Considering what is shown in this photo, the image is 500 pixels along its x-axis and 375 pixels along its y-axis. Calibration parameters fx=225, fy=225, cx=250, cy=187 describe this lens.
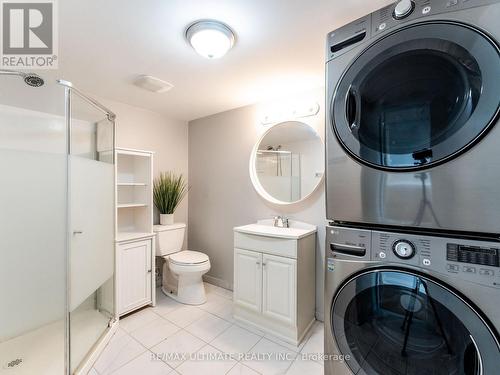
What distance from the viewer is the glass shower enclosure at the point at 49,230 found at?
5.05 feet

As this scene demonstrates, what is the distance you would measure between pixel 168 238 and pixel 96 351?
1105mm

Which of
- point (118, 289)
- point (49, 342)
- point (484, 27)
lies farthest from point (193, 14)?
point (49, 342)

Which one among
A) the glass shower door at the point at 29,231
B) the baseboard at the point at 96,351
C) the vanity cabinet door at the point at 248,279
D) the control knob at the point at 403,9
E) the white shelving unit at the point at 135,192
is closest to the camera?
the control knob at the point at 403,9

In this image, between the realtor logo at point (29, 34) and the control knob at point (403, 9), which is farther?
the realtor logo at point (29, 34)

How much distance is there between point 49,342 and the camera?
167 centimetres

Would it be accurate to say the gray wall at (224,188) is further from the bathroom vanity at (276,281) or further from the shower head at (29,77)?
the shower head at (29,77)

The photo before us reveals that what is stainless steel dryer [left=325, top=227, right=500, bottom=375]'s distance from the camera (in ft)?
2.26

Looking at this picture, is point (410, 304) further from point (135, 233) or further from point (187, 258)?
point (135, 233)

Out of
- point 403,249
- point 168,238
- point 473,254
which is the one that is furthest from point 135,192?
point 473,254

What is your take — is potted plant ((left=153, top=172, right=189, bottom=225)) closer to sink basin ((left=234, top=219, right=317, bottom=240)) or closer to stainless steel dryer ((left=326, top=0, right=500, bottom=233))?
sink basin ((left=234, top=219, right=317, bottom=240))

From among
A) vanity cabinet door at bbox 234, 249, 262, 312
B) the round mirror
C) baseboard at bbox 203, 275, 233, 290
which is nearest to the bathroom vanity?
vanity cabinet door at bbox 234, 249, 262, 312

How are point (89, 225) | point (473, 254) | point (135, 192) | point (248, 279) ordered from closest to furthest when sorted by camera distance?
1. point (473, 254)
2. point (89, 225)
3. point (248, 279)
4. point (135, 192)

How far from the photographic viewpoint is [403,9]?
2.62ft

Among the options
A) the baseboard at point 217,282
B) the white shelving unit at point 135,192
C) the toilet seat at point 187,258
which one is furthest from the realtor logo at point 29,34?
the baseboard at point 217,282
